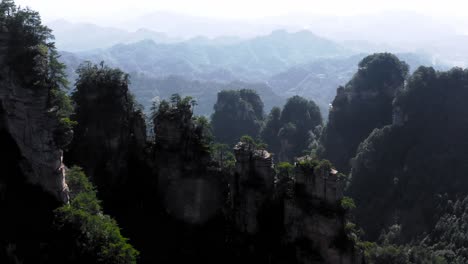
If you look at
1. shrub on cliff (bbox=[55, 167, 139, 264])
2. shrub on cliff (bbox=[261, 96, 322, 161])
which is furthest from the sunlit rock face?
shrub on cliff (bbox=[261, 96, 322, 161])

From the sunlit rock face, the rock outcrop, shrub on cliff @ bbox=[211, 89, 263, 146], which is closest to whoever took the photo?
the rock outcrop

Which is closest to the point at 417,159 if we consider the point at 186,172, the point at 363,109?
the point at 363,109

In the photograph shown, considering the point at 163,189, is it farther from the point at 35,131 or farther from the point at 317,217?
the point at 317,217

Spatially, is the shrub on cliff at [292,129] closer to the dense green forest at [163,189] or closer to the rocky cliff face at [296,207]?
the dense green forest at [163,189]

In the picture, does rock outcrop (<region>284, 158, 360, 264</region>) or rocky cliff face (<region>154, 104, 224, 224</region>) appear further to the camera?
rocky cliff face (<region>154, 104, 224, 224</region>)

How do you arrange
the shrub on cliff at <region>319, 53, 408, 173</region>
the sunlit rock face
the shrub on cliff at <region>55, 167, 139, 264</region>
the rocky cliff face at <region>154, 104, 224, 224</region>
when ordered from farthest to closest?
1. the shrub on cliff at <region>319, 53, 408, 173</region>
2. the rocky cliff face at <region>154, 104, 224, 224</region>
3. the sunlit rock face
4. the shrub on cliff at <region>55, 167, 139, 264</region>

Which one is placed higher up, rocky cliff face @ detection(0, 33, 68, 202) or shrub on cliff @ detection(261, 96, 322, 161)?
rocky cliff face @ detection(0, 33, 68, 202)

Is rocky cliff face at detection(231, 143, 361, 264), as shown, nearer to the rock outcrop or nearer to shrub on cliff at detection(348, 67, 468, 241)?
the rock outcrop

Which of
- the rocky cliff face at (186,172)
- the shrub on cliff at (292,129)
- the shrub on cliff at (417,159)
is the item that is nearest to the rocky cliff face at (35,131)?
the rocky cliff face at (186,172)
